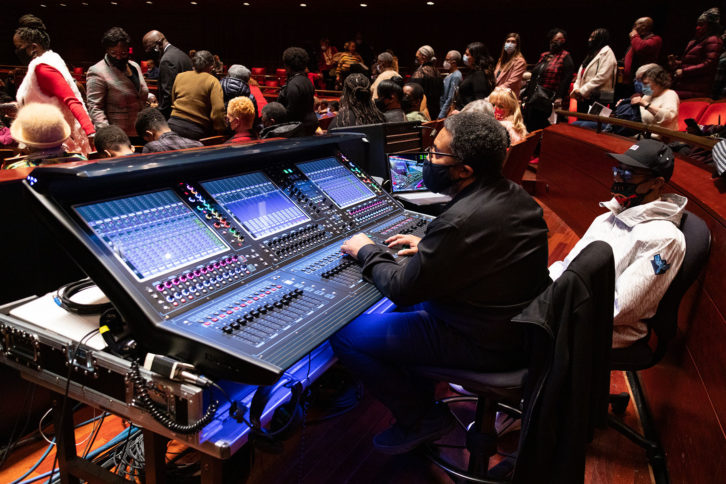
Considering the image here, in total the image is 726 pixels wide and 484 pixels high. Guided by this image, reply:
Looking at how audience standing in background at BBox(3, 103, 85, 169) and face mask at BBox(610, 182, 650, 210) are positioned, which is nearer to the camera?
audience standing in background at BBox(3, 103, 85, 169)

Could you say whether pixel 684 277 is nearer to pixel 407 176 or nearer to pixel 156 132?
pixel 407 176

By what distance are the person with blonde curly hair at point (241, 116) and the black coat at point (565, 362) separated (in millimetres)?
2603

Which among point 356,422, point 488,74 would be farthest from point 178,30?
point 356,422

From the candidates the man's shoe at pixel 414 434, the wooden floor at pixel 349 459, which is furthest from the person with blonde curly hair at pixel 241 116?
the man's shoe at pixel 414 434

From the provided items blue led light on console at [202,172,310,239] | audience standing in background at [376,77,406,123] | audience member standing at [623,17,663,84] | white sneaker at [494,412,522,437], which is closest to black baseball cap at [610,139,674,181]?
white sneaker at [494,412,522,437]

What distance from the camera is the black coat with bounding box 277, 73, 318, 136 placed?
426 centimetres

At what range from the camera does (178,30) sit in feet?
51.7

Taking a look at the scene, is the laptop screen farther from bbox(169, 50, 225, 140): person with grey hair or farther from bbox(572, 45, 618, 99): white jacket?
bbox(572, 45, 618, 99): white jacket

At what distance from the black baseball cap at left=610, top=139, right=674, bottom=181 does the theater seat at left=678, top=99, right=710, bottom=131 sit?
460cm

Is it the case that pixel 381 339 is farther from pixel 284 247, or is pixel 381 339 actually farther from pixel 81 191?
pixel 81 191

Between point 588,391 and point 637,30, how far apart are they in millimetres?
6262

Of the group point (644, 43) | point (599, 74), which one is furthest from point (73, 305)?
point (644, 43)

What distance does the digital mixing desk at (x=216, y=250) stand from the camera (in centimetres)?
121

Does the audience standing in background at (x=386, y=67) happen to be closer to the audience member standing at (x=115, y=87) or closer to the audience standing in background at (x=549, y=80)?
the audience standing in background at (x=549, y=80)
